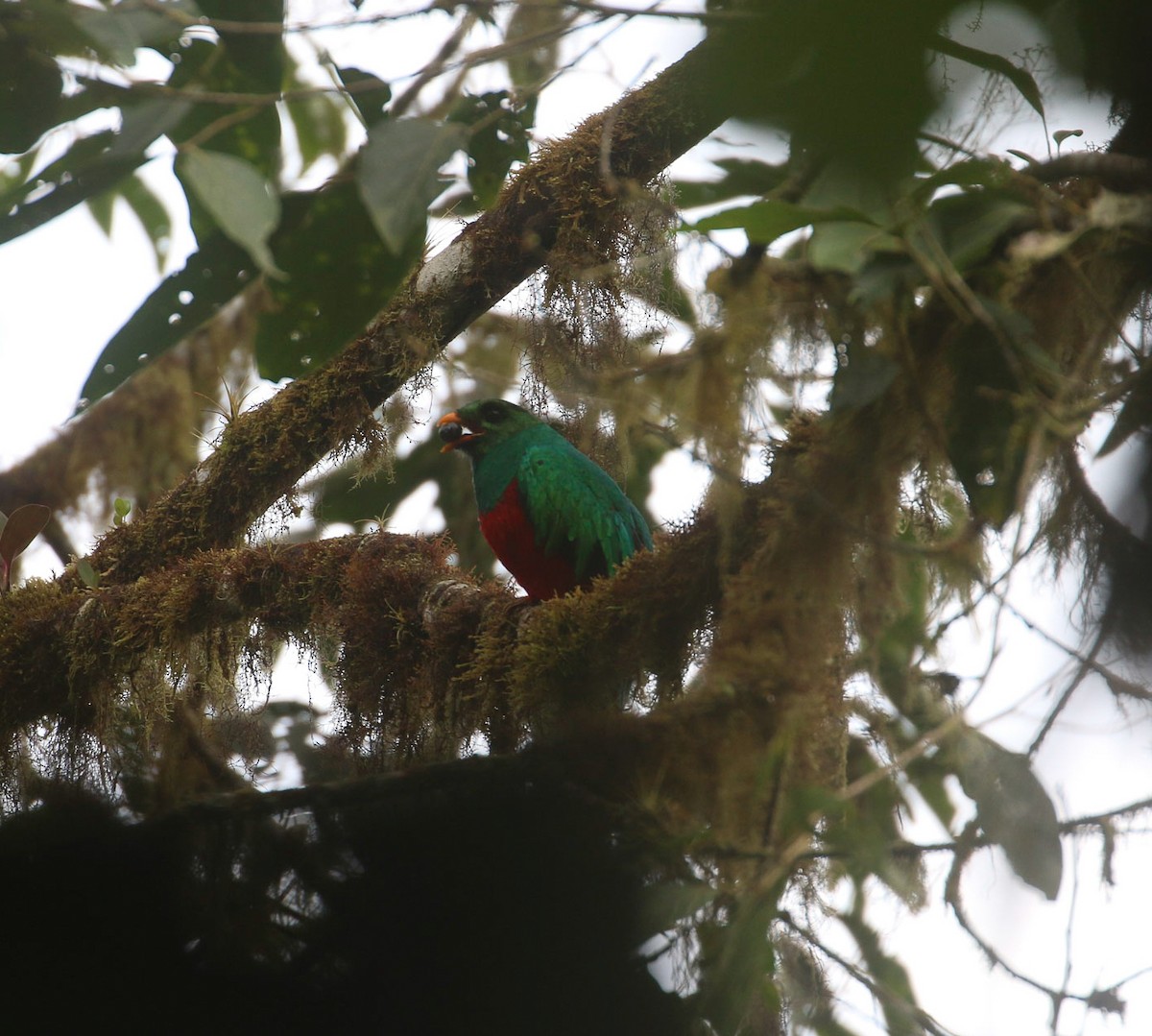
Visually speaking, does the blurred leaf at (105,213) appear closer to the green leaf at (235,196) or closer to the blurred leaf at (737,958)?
the green leaf at (235,196)

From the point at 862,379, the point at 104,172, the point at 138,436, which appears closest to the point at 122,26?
the point at 104,172

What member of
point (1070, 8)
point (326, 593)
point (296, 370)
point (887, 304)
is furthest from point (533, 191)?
point (1070, 8)

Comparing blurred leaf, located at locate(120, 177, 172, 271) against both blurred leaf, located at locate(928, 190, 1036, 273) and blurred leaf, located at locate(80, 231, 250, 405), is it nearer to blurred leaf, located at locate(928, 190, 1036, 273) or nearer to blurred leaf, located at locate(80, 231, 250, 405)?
blurred leaf, located at locate(80, 231, 250, 405)

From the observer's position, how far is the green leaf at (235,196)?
1.23 m

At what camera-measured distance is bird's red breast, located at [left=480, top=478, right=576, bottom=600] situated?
13.0 feet

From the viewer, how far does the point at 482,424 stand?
4551mm

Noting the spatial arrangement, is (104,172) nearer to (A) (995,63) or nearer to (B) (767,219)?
(B) (767,219)

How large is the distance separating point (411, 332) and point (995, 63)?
8.72 feet

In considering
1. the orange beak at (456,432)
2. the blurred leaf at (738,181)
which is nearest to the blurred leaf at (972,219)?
the blurred leaf at (738,181)

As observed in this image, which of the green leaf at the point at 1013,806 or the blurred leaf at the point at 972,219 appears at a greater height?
the blurred leaf at the point at 972,219

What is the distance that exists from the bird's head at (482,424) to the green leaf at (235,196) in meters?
3.14

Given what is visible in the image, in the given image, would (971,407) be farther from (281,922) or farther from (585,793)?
(281,922)

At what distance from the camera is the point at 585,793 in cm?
187

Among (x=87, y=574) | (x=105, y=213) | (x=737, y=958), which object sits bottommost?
(x=737, y=958)
